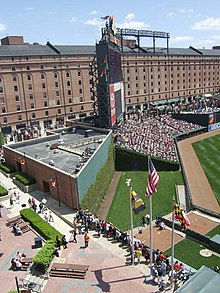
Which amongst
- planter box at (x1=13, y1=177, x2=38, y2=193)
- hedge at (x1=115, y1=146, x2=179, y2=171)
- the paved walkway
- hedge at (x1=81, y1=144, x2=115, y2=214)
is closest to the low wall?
the paved walkway

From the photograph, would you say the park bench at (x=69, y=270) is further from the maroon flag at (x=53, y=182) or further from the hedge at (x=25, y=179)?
the hedge at (x=25, y=179)

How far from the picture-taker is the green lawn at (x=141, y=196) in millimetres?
33875

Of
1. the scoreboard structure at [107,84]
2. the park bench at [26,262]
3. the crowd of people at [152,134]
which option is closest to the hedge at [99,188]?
the crowd of people at [152,134]

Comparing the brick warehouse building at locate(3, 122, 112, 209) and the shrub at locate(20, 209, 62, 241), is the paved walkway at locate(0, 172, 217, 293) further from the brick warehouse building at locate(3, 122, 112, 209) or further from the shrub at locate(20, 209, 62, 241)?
the brick warehouse building at locate(3, 122, 112, 209)

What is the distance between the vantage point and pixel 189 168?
1884 inches

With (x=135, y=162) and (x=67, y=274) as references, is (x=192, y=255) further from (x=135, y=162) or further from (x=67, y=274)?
(x=135, y=162)

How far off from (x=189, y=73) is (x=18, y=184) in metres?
85.0

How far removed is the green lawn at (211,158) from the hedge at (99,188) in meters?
13.7

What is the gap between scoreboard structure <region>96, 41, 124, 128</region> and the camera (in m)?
51.3

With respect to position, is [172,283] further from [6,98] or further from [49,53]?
[49,53]

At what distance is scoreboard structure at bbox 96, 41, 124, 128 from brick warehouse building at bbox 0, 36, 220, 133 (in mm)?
20397

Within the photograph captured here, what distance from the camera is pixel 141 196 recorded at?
38.8 m

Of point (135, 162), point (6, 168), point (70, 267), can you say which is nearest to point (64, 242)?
point (70, 267)

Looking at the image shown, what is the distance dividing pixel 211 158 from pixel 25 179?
30205 millimetres
